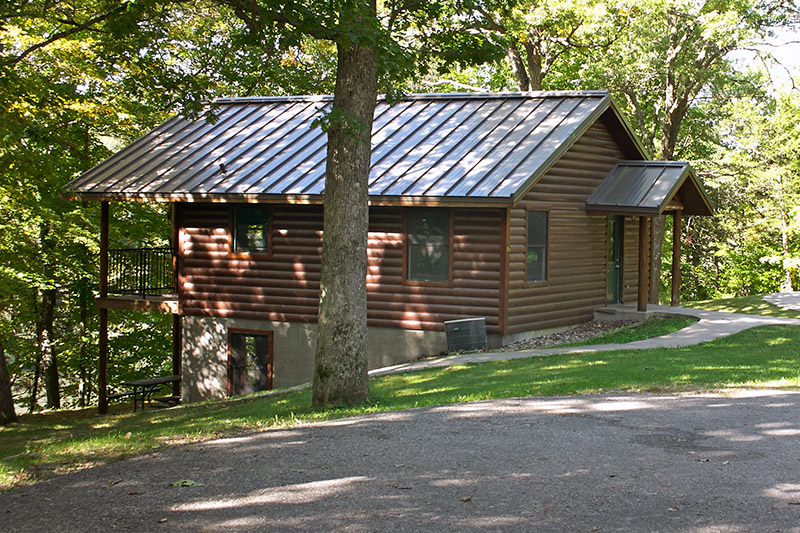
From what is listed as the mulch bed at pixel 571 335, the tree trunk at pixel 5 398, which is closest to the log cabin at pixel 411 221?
the mulch bed at pixel 571 335

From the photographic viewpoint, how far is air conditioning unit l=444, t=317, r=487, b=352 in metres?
17.5

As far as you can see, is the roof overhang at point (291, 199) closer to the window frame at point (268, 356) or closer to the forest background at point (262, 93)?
the forest background at point (262, 93)

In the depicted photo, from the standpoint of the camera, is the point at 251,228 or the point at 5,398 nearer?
the point at 5,398

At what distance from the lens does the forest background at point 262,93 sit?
2014cm

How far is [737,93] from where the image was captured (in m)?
36.1

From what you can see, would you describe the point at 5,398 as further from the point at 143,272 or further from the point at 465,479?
the point at 465,479

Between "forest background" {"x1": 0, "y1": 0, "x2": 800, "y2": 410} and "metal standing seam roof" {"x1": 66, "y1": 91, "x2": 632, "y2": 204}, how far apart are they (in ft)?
4.55

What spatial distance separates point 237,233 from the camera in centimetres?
2058

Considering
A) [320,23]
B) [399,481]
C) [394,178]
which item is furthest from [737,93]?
[399,481]

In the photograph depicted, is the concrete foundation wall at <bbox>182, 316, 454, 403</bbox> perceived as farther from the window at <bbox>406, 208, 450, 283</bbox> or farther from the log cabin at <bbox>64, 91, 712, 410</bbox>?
the window at <bbox>406, 208, 450, 283</bbox>

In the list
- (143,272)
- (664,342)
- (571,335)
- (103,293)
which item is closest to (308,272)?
(143,272)

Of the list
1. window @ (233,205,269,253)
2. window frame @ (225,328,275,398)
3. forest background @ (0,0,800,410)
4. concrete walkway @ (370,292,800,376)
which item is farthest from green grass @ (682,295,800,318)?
window @ (233,205,269,253)

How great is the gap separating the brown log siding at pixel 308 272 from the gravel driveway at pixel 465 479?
8.53 m

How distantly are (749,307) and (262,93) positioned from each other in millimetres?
19164
